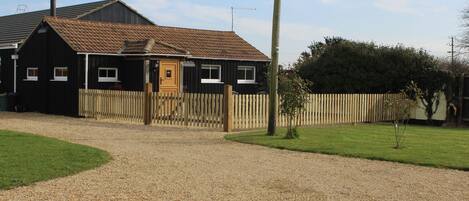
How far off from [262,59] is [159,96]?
11.6 meters

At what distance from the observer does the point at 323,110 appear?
21.8m

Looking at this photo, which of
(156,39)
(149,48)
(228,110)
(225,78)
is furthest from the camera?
(225,78)

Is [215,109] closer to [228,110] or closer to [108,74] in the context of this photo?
[228,110]

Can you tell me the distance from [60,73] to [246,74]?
30.1ft

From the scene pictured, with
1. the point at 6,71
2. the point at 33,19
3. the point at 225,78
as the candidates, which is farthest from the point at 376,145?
the point at 33,19

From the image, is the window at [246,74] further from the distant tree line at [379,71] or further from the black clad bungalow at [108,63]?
the distant tree line at [379,71]

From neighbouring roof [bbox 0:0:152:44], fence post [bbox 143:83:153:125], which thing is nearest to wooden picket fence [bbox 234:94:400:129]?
fence post [bbox 143:83:153:125]

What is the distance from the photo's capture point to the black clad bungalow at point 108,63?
23969 millimetres

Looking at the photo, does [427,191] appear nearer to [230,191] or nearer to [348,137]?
[230,191]

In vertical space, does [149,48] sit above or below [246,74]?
above

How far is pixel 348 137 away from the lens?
1644 centimetres

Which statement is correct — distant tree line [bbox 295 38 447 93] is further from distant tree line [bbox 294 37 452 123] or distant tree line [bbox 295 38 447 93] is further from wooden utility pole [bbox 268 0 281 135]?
wooden utility pole [bbox 268 0 281 135]

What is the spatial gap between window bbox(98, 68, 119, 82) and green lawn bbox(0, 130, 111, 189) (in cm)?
1060

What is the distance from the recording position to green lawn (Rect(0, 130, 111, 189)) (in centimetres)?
902
